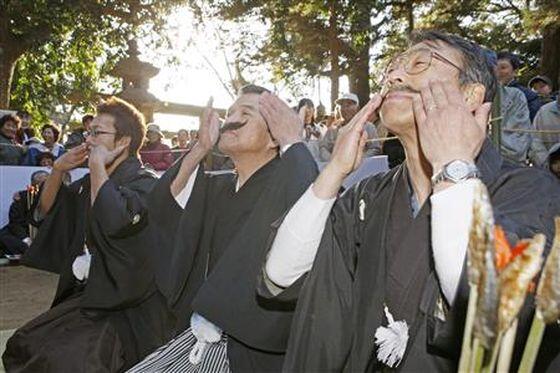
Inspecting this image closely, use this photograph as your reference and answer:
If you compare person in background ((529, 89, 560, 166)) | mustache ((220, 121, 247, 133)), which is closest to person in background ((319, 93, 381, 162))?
person in background ((529, 89, 560, 166))

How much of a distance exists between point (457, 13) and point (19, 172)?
1178 centimetres

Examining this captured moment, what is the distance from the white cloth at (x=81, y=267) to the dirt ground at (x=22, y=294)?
1.83 metres

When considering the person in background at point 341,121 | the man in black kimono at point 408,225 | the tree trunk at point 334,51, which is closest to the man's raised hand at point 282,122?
the man in black kimono at point 408,225

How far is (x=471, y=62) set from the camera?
6.84ft

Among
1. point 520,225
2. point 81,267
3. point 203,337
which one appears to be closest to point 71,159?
point 81,267

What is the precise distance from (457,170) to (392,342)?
55cm

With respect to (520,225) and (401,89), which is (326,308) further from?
(401,89)

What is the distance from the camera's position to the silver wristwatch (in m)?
1.57

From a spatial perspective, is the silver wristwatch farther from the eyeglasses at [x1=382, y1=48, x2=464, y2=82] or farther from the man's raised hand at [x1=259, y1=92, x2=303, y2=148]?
the man's raised hand at [x1=259, y1=92, x2=303, y2=148]

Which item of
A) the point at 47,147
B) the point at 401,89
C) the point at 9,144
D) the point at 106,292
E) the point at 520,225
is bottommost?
the point at 106,292

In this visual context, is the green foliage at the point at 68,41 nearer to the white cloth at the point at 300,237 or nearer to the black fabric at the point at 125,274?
the black fabric at the point at 125,274

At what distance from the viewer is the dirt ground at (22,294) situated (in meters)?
5.83

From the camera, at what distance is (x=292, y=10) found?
1891 centimetres

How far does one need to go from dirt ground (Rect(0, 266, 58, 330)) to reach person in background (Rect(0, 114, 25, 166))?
5.51ft
